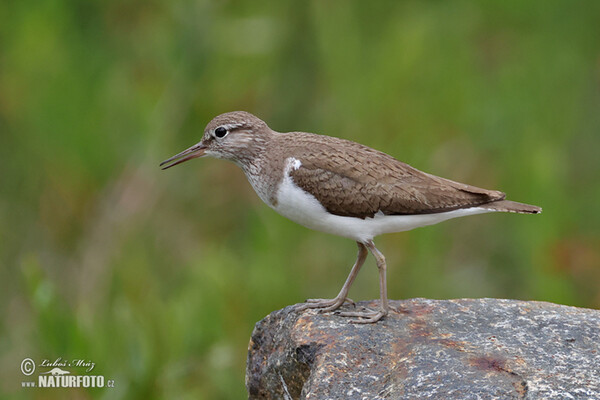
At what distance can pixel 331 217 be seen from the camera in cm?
706

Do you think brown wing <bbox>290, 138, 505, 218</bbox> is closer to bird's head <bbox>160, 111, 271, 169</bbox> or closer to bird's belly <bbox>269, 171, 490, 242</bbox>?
bird's belly <bbox>269, 171, 490, 242</bbox>

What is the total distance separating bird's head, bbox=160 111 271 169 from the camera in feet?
Answer: 24.9

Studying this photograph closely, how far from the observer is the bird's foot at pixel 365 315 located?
6.88 meters

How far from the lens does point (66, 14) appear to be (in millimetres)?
11609

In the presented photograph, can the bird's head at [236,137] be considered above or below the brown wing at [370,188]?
above

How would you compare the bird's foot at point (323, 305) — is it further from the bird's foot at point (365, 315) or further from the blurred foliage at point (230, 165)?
the blurred foliage at point (230, 165)

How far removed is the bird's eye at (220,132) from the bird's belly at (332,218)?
804mm

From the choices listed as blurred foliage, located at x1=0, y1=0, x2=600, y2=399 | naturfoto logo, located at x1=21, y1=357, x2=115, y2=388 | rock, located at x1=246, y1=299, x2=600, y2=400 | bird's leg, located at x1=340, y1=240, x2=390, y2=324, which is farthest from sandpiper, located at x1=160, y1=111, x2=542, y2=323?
naturfoto logo, located at x1=21, y1=357, x2=115, y2=388

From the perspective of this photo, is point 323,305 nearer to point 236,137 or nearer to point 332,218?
point 332,218

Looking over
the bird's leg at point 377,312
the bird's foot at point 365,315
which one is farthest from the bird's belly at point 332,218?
the bird's foot at point 365,315

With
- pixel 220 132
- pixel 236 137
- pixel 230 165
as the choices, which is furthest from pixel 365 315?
pixel 230 165

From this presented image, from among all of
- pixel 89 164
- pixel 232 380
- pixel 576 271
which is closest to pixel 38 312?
pixel 232 380

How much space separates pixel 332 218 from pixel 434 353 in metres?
1.41

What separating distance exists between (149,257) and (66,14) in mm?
3230
